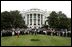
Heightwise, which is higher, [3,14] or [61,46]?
[3,14]

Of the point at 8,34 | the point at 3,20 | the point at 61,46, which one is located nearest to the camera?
the point at 61,46

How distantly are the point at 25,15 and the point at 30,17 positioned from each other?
3673mm

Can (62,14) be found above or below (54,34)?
above

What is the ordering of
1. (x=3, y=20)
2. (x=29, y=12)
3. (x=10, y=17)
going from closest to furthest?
(x=3, y=20) < (x=10, y=17) < (x=29, y=12)

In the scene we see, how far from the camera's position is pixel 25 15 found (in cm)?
12862

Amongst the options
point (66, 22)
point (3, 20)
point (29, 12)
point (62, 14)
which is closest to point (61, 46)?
point (3, 20)

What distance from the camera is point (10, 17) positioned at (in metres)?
68.9

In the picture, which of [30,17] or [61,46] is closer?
[61,46]

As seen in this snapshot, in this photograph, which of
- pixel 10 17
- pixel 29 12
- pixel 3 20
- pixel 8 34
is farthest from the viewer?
pixel 29 12

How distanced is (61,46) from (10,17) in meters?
46.8

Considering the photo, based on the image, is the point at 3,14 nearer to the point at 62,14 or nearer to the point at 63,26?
the point at 63,26

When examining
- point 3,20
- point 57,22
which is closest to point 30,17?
point 57,22

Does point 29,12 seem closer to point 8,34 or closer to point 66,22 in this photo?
point 66,22

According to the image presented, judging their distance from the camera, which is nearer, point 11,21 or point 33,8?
point 11,21
